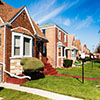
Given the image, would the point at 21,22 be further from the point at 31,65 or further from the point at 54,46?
the point at 54,46

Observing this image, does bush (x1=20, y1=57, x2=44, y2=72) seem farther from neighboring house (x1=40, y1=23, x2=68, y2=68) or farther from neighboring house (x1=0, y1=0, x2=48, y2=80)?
neighboring house (x1=40, y1=23, x2=68, y2=68)

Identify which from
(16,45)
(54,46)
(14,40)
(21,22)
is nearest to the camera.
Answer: (14,40)

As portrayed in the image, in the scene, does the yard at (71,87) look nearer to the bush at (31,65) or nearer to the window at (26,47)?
the bush at (31,65)

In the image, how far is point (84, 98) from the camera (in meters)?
4.51

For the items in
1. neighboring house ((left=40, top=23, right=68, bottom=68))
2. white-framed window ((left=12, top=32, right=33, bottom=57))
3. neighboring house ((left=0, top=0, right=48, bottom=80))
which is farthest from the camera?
neighboring house ((left=40, top=23, right=68, bottom=68))

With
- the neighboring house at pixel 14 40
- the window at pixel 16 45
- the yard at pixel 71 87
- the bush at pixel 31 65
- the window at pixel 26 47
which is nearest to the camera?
the yard at pixel 71 87

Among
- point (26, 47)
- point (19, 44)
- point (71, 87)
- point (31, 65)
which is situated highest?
point (19, 44)

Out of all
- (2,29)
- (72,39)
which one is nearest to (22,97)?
(2,29)

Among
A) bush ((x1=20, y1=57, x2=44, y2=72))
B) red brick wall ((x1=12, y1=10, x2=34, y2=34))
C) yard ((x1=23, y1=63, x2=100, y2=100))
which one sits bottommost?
yard ((x1=23, y1=63, x2=100, y2=100))

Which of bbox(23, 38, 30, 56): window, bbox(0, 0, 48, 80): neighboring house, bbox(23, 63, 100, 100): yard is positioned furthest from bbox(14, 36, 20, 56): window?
bbox(23, 63, 100, 100): yard

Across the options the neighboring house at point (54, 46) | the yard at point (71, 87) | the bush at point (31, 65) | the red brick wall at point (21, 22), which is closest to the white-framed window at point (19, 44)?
the red brick wall at point (21, 22)

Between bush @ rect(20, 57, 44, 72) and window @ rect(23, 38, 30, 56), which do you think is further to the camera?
window @ rect(23, 38, 30, 56)

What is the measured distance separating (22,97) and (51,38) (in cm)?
1306

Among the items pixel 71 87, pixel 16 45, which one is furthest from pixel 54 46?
pixel 71 87
